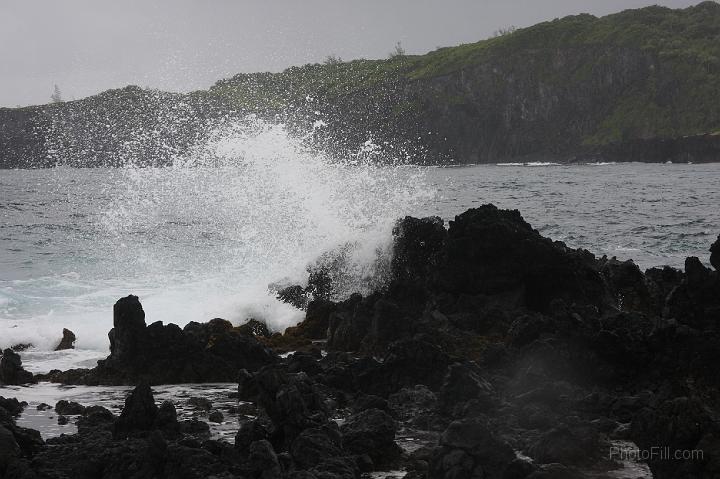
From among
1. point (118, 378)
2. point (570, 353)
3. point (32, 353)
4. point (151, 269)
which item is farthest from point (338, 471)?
point (151, 269)

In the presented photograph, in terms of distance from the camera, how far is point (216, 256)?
41.1 m

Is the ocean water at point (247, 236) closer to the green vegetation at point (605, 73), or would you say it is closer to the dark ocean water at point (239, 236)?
the dark ocean water at point (239, 236)

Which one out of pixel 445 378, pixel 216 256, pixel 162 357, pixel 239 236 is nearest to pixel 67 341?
pixel 162 357

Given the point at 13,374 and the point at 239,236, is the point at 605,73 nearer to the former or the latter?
the point at 239,236

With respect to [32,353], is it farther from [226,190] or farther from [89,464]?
[226,190]

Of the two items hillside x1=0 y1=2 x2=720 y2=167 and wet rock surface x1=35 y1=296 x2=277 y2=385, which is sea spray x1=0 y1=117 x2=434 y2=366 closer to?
wet rock surface x1=35 y1=296 x2=277 y2=385

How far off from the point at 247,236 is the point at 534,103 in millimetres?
127045

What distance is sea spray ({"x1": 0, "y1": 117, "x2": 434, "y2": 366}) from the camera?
25453 millimetres

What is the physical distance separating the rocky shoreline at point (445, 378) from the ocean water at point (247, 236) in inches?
144

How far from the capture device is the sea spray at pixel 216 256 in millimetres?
25453

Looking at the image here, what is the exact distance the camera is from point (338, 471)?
1039cm

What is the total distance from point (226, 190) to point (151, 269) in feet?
159

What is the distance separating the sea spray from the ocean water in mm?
79

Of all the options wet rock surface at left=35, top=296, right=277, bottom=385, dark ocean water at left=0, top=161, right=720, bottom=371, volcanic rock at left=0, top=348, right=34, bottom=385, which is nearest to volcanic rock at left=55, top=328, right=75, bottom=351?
dark ocean water at left=0, top=161, right=720, bottom=371
